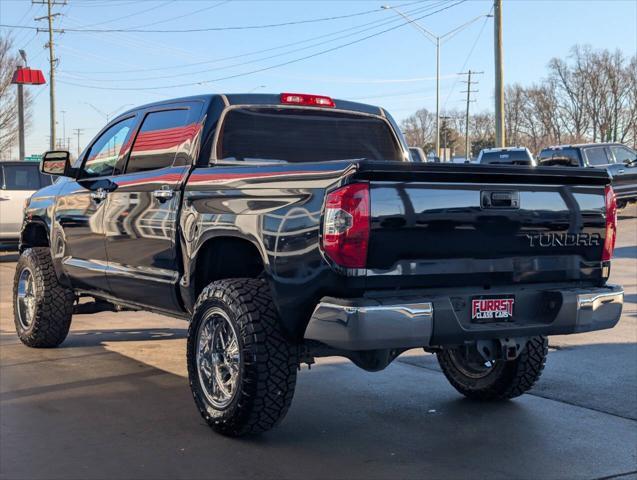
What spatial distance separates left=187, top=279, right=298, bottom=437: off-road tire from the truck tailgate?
0.71 metres

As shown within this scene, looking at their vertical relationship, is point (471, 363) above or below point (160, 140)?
below

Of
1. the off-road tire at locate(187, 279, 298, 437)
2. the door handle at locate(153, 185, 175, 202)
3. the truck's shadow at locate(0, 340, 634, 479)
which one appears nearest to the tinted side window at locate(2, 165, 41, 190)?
the truck's shadow at locate(0, 340, 634, 479)

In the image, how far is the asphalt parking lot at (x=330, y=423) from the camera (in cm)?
471

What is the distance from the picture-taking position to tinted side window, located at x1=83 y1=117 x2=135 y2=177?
695 cm

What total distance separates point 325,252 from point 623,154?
→ 23141 millimetres

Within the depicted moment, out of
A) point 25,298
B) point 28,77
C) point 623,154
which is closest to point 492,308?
point 25,298

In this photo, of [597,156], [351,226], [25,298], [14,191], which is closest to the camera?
[351,226]

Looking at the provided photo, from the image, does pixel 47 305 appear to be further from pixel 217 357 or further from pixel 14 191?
pixel 14 191

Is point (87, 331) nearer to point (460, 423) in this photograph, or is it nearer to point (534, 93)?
point (460, 423)

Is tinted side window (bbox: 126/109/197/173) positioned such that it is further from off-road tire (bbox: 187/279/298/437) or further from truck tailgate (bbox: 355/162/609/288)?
truck tailgate (bbox: 355/162/609/288)

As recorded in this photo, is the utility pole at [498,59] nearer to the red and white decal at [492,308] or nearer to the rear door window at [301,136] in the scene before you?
the rear door window at [301,136]

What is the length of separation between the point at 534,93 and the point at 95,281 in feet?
295

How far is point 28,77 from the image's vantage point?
161 ft

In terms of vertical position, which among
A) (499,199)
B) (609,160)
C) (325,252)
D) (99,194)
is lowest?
(325,252)
